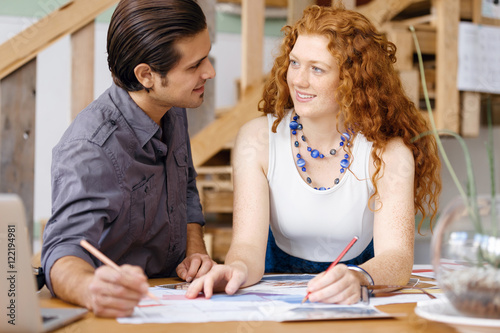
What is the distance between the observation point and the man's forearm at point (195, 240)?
62.4 inches

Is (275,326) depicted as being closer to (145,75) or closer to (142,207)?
(142,207)

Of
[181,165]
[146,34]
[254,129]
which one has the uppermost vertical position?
[146,34]

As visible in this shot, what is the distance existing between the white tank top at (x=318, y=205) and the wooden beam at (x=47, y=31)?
1.17m

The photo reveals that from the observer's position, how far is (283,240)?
67.1 inches

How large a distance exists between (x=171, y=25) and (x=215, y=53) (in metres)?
4.25

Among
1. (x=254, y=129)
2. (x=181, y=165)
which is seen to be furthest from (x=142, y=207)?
(x=254, y=129)

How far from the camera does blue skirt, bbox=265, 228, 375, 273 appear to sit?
5.48ft

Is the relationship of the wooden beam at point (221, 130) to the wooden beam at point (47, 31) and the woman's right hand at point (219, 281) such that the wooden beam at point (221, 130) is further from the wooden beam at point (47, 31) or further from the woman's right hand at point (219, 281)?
the woman's right hand at point (219, 281)

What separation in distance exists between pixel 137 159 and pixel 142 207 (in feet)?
0.38

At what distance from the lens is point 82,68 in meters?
2.43

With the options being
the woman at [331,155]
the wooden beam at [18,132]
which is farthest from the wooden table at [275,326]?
the wooden beam at [18,132]

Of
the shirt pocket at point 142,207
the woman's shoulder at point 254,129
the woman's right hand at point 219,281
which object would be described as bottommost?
the woman's right hand at point 219,281

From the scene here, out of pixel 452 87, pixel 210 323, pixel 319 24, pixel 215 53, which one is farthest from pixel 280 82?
pixel 215 53

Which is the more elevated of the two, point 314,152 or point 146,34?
point 146,34
